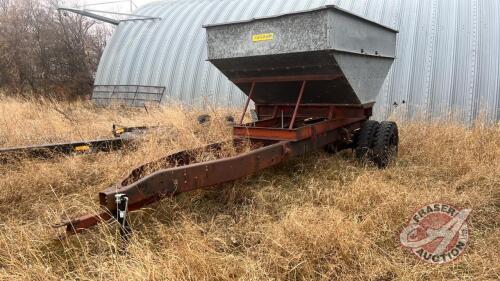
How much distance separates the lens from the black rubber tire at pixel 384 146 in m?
5.03

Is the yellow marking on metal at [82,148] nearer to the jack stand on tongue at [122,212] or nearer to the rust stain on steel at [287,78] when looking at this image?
the rust stain on steel at [287,78]

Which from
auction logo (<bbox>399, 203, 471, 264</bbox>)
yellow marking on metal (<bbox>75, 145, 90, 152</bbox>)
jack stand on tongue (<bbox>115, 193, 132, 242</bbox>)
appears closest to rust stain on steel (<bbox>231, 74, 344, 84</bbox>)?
auction logo (<bbox>399, 203, 471, 264</bbox>)

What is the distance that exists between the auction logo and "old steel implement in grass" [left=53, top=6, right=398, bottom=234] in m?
1.45

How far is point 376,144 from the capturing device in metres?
5.09

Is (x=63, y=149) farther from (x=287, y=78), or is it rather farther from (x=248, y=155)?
(x=287, y=78)

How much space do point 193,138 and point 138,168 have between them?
2110 millimetres

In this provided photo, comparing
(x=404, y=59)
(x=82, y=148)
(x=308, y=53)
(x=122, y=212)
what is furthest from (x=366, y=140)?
(x=404, y=59)

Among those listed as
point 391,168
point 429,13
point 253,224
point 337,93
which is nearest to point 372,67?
point 337,93

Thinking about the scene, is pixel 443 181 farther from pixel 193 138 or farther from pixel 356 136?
pixel 193 138

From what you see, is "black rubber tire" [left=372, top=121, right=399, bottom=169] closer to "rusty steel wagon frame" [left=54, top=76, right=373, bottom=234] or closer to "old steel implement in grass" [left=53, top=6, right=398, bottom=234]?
"old steel implement in grass" [left=53, top=6, right=398, bottom=234]

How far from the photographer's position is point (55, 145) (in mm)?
4953

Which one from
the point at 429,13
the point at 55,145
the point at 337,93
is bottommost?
the point at 55,145

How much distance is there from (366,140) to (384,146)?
257 millimetres

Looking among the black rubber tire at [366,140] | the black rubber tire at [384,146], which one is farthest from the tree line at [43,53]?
the black rubber tire at [384,146]
